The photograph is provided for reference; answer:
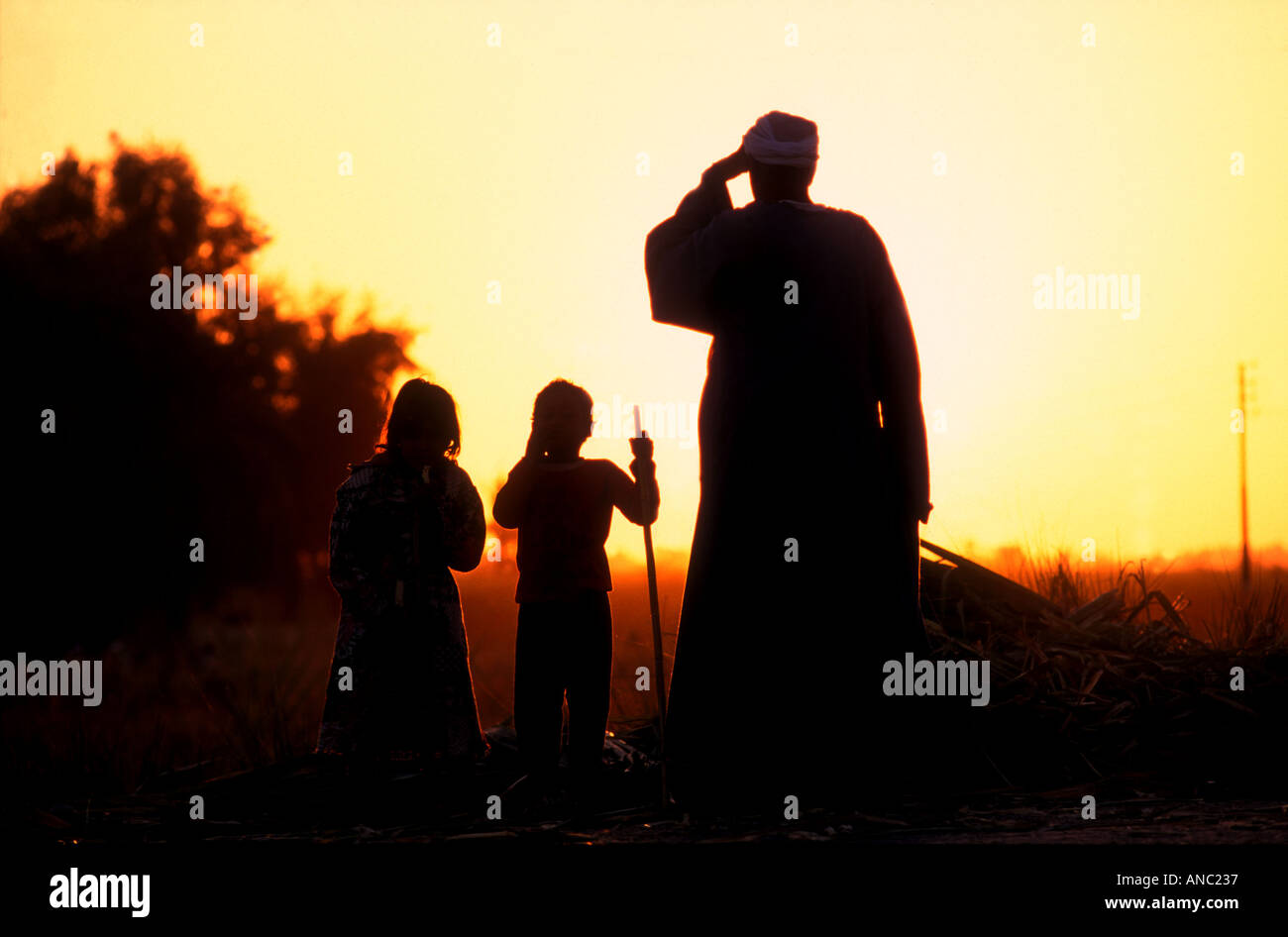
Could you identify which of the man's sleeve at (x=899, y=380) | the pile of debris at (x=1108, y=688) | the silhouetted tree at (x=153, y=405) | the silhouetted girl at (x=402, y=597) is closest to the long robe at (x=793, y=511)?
the man's sleeve at (x=899, y=380)

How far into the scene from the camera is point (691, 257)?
18.8 ft

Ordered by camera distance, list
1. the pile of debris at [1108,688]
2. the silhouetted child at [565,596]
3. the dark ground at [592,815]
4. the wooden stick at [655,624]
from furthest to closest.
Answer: the pile of debris at [1108,688] < the silhouetted child at [565,596] < the wooden stick at [655,624] < the dark ground at [592,815]

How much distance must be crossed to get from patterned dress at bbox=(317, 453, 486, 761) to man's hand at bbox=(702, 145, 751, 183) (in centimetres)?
159

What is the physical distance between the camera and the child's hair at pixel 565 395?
6.03 metres

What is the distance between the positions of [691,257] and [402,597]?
178cm

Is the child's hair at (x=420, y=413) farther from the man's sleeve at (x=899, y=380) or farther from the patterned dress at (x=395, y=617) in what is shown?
the man's sleeve at (x=899, y=380)

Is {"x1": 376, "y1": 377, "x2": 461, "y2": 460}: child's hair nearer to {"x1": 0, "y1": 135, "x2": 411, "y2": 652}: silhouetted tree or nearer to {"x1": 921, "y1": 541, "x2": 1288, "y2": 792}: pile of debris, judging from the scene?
{"x1": 921, "y1": 541, "x2": 1288, "y2": 792}: pile of debris

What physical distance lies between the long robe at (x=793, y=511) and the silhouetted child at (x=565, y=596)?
0.37 metres

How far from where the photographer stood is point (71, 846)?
14.5 ft

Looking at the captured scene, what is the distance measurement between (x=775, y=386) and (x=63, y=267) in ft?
68.9

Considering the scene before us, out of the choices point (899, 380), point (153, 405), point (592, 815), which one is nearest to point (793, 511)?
point (899, 380)

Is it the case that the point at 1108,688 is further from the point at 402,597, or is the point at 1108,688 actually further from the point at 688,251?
the point at 402,597
